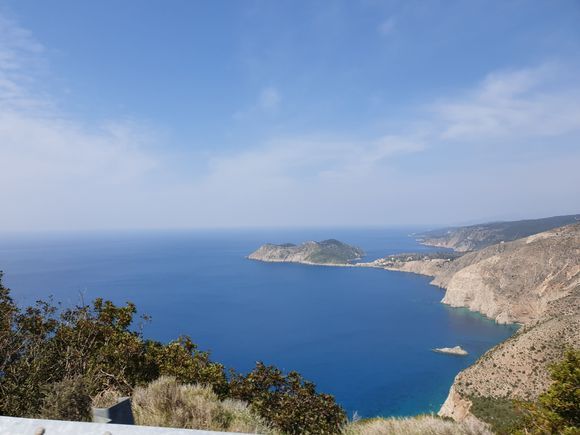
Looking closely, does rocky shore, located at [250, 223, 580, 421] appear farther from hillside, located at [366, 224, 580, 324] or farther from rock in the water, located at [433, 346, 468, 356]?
rock in the water, located at [433, 346, 468, 356]

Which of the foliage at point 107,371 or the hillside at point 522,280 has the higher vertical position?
the foliage at point 107,371

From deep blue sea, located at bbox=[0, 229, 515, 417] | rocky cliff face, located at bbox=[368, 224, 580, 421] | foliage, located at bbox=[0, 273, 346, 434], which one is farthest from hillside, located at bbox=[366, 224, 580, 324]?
foliage, located at bbox=[0, 273, 346, 434]

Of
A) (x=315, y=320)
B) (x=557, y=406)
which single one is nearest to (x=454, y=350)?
(x=315, y=320)

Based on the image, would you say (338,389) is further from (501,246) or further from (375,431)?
(501,246)

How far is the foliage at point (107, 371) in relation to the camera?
10.3 m

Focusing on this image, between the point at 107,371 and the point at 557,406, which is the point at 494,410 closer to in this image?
the point at 557,406

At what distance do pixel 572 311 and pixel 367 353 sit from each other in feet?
118

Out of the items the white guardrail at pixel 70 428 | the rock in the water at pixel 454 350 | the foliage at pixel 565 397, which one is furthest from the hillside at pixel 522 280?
the white guardrail at pixel 70 428

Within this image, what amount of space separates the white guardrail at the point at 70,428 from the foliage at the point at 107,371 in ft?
13.9

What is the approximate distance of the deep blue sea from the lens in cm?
6184

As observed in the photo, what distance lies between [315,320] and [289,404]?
8772cm

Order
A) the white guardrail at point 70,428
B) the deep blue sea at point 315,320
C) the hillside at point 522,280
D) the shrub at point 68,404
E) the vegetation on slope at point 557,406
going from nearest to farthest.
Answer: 1. the white guardrail at point 70,428
2. the shrub at point 68,404
3. the vegetation on slope at point 557,406
4. the deep blue sea at point 315,320
5. the hillside at point 522,280

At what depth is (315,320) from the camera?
96375 mm

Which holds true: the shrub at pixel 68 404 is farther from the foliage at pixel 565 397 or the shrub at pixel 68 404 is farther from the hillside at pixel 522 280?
the hillside at pixel 522 280
